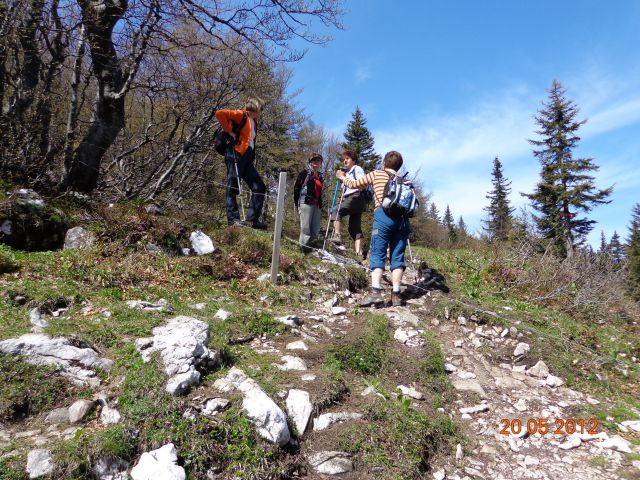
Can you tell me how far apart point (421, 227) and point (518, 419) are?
25175mm

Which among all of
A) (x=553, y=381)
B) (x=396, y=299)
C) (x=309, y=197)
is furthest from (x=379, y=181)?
(x=553, y=381)

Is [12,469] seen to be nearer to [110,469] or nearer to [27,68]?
[110,469]

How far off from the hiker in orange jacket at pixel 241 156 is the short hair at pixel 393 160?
250 centimetres

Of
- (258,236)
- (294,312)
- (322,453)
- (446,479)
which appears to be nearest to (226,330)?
(294,312)

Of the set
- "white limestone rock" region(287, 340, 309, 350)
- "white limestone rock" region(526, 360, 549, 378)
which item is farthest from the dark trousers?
"white limestone rock" region(526, 360, 549, 378)

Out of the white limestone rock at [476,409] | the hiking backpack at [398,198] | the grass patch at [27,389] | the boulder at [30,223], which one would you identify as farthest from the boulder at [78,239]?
the white limestone rock at [476,409]

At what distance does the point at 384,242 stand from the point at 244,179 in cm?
312

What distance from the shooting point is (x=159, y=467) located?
2254 mm

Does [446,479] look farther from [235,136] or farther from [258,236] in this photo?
[235,136]

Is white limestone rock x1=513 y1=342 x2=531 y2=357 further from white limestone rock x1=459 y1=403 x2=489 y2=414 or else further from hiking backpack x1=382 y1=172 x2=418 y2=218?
hiking backpack x1=382 y1=172 x2=418 y2=218

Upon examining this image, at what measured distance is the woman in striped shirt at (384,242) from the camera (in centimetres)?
542

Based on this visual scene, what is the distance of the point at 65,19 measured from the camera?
245 inches

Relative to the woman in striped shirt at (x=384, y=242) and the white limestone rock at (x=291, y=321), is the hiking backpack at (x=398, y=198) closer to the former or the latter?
the woman in striped shirt at (x=384, y=242)

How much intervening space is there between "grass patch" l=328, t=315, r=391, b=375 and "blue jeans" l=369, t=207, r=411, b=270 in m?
1.20
